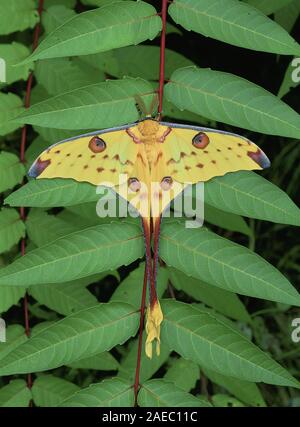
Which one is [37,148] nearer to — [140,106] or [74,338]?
[140,106]

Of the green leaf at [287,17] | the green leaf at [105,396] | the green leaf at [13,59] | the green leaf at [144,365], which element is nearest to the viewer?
the green leaf at [105,396]

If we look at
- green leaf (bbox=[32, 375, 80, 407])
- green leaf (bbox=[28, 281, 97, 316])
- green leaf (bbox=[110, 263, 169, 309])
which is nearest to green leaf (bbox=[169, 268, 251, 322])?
green leaf (bbox=[110, 263, 169, 309])

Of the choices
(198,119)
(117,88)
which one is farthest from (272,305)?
(117,88)

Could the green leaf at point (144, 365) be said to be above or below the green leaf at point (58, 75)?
below

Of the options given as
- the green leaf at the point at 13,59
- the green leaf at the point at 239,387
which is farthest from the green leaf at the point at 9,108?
the green leaf at the point at 239,387

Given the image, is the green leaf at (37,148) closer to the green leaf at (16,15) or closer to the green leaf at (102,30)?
the green leaf at (16,15)
